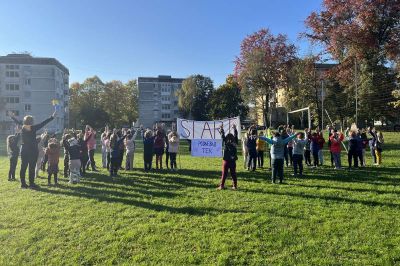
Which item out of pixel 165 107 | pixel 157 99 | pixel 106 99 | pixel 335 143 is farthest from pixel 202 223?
A: pixel 165 107

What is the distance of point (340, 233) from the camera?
703cm

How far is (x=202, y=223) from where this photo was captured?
25.8ft

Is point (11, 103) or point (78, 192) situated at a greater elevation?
point (11, 103)

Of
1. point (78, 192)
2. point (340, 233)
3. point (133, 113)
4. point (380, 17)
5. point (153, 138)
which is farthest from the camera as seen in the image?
point (133, 113)

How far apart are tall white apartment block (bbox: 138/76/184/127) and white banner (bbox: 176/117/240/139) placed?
93965mm

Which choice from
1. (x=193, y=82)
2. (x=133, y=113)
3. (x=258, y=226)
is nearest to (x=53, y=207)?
(x=258, y=226)

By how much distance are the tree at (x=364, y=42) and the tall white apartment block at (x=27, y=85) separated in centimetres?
6475

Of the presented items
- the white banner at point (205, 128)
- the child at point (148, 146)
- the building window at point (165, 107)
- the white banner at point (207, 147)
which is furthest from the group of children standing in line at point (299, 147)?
the building window at point (165, 107)

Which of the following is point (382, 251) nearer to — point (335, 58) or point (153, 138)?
point (153, 138)

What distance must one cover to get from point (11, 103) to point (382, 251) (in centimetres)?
9024

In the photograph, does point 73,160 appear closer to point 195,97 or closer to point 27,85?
point 195,97

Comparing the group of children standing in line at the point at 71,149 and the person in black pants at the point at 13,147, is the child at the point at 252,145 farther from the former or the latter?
the person in black pants at the point at 13,147

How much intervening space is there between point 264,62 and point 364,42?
983 cm

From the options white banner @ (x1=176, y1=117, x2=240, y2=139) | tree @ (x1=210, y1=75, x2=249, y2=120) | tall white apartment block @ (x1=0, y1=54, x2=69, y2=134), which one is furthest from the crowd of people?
tall white apartment block @ (x1=0, y1=54, x2=69, y2=134)
